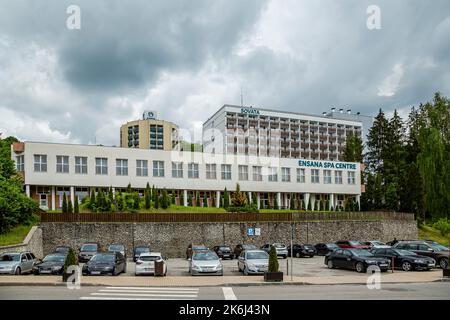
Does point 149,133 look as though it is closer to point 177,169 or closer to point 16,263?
point 177,169

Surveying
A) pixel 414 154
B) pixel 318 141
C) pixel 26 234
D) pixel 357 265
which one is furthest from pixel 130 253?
pixel 318 141

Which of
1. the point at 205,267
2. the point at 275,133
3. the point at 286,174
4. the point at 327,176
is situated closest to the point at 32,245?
the point at 205,267

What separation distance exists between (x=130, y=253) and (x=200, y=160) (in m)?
21.5

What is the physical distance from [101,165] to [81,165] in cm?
238

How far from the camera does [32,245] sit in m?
41.8

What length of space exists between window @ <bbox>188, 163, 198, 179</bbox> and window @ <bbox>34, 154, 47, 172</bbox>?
59.4ft

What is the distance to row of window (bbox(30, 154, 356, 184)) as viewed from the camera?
57062 millimetres

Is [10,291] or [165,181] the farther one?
[165,181]

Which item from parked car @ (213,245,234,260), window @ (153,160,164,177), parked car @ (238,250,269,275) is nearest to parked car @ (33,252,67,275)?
parked car @ (238,250,269,275)

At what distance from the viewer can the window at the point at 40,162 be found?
5559cm
